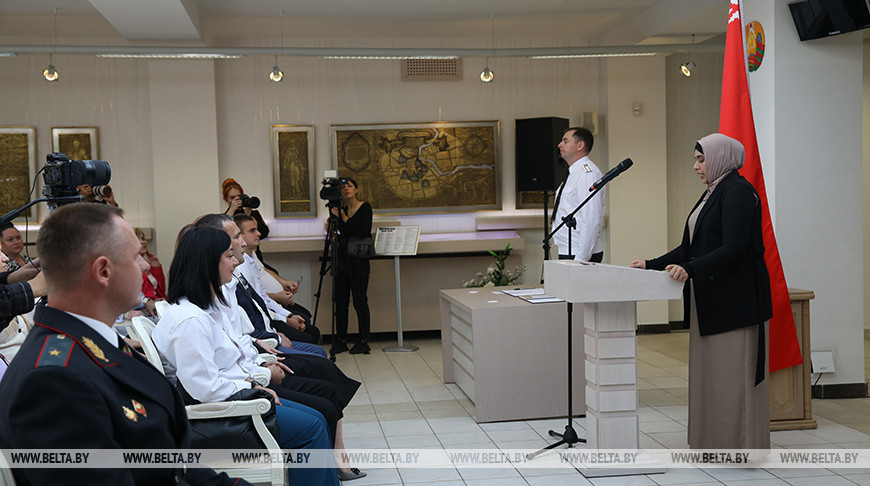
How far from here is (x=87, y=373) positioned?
5.64 ft

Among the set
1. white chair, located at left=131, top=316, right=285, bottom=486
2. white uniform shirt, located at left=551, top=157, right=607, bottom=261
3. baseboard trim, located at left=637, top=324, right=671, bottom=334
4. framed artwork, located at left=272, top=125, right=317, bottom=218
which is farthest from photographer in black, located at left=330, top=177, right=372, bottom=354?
white chair, located at left=131, top=316, right=285, bottom=486

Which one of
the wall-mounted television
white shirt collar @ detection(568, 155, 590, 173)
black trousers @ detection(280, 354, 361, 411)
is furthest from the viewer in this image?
white shirt collar @ detection(568, 155, 590, 173)

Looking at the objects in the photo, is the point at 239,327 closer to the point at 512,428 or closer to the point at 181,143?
the point at 512,428

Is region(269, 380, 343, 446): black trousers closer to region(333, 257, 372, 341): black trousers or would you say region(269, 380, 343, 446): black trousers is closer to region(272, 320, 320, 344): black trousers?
region(272, 320, 320, 344): black trousers

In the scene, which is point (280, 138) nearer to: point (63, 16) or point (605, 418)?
point (63, 16)

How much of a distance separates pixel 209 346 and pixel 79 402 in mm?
1515

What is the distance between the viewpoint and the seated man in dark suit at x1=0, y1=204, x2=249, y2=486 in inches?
64.0

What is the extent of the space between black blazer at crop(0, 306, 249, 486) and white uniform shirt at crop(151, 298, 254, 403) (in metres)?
1.13

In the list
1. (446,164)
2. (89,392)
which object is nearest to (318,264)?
(446,164)

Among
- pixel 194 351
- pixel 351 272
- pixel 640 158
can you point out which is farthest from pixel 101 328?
pixel 640 158

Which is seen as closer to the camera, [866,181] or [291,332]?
[291,332]

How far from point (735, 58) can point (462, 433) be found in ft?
9.54

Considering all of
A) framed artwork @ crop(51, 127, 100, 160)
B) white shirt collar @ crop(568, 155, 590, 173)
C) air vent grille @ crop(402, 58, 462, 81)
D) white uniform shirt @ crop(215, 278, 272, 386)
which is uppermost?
air vent grille @ crop(402, 58, 462, 81)

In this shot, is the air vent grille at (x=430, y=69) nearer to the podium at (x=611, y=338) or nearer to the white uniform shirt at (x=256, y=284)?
the white uniform shirt at (x=256, y=284)
